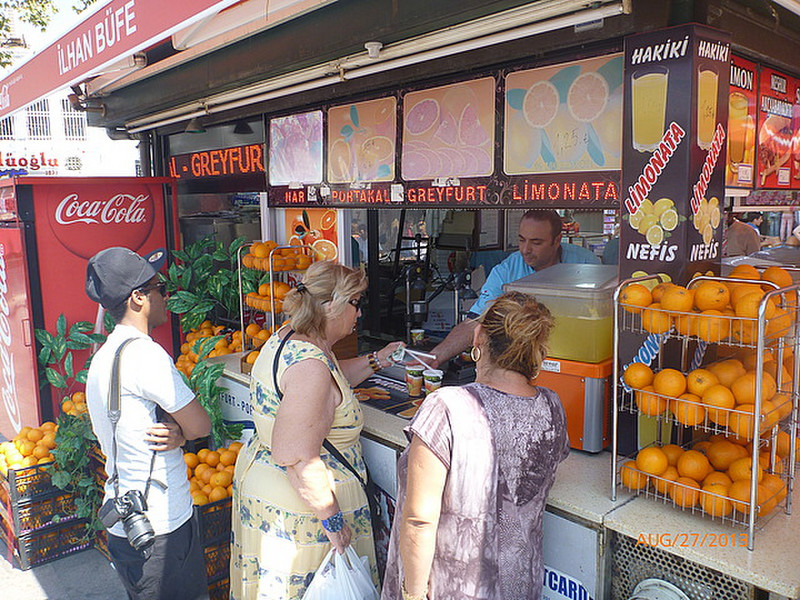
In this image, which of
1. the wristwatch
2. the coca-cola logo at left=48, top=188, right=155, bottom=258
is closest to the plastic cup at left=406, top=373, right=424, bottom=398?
the wristwatch

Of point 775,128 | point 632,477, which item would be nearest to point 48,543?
point 632,477

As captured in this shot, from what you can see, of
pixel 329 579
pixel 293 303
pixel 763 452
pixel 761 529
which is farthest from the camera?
pixel 293 303

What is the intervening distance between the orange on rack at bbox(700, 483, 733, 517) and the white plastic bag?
126 cm

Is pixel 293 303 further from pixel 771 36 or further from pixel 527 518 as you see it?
pixel 771 36

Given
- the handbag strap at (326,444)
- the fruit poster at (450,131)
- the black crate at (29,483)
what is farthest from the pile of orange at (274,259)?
the black crate at (29,483)

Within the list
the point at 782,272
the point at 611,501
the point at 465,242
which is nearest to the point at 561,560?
the point at 611,501

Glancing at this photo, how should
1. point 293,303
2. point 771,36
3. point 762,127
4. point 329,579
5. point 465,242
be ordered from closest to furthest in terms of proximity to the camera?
point 329,579 < point 293,303 < point 771,36 < point 762,127 < point 465,242

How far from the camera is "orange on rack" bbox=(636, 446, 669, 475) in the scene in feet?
6.98

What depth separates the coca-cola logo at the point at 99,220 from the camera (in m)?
4.98

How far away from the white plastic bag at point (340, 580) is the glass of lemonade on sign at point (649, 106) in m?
1.91

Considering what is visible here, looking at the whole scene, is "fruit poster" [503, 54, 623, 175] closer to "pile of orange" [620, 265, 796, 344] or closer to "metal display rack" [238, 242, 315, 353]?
"pile of orange" [620, 265, 796, 344]

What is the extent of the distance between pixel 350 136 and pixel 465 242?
363cm

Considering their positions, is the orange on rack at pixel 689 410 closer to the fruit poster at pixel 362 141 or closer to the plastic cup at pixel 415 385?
the plastic cup at pixel 415 385

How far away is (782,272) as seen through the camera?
2229 mm
